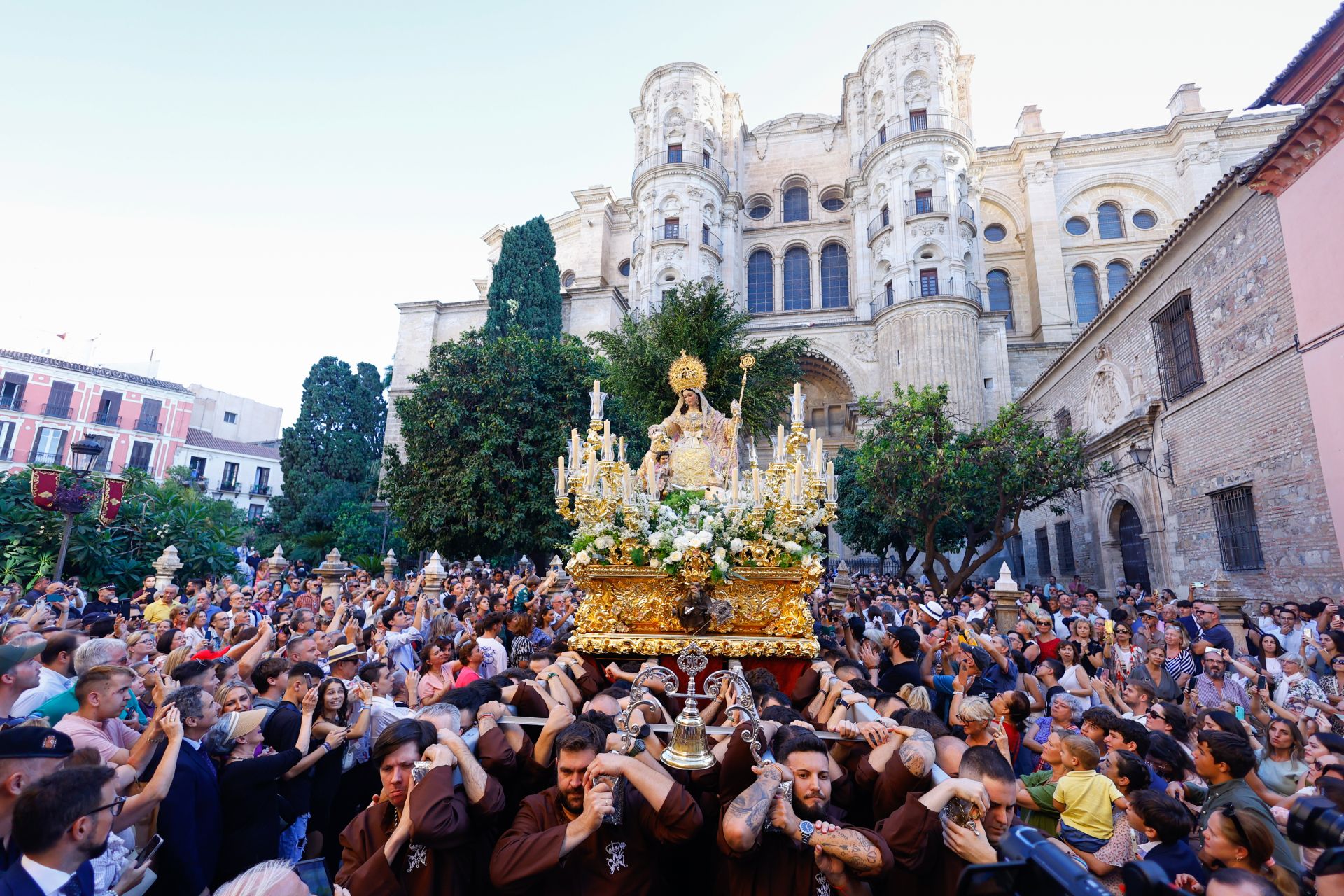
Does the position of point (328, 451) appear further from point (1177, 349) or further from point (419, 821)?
point (419, 821)

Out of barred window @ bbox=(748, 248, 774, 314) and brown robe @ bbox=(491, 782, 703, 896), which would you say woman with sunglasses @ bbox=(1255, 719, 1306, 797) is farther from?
barred window @ bbox=(748, 248, 774, 314)

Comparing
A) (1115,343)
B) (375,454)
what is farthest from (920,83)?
(375,454)

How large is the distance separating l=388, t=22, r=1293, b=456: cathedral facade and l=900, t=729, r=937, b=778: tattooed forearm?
1007 inches

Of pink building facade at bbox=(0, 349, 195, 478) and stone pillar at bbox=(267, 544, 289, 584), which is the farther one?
pink building facade at bbox=(0, 349, 195, 478)

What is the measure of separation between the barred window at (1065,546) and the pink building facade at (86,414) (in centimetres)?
3723

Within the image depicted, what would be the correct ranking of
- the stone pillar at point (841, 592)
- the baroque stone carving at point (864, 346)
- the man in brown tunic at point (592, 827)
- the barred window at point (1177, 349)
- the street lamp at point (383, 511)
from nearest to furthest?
1. the man in brown tunic at point (592, 827)
2. the stone pillar at point (841, 592)
3. the barred window at point (1177, 349)
4. the street lamp at point (383, 511)
5. the baroque stone carving at point (864, 346)

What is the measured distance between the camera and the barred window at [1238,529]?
487 inches

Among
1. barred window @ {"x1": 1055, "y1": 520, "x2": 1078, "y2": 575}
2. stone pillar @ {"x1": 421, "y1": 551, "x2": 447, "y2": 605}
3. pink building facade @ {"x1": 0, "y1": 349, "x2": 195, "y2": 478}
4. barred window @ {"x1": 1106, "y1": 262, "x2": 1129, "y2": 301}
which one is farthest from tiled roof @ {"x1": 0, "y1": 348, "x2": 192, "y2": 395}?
barred window @ {"x1": 1106, "y1": 262, "x2": 1129, "y2": 301}

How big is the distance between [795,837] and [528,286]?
31776 millimetres

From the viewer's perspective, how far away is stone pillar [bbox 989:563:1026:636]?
10164mm

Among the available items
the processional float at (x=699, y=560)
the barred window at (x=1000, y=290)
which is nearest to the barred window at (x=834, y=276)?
the barred window at (x=1000, y=290)

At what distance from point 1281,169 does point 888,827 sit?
13417 mm

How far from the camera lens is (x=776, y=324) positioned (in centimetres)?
3350

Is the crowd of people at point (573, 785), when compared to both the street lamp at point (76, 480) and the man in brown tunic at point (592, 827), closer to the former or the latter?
the man in brown tunic at point (592, 827)
